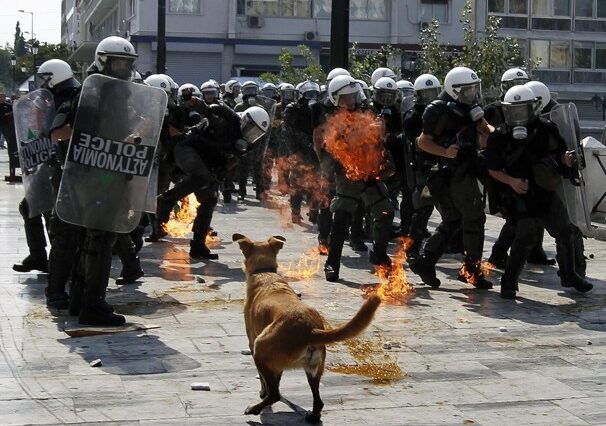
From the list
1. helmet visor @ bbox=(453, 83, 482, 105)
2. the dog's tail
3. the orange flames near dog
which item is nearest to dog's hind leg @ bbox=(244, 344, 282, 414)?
the dog's tail

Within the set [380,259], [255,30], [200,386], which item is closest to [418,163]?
[380,259]

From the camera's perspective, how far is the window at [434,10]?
5075cm

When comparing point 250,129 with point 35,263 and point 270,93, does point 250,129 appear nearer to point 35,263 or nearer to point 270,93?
point 35,263

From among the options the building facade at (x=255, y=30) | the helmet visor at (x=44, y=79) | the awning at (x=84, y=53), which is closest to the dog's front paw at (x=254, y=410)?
the helmet visor at (x=44, y=79)

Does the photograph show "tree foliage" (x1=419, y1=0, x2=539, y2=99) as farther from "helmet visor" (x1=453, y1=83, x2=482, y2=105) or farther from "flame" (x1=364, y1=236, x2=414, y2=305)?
"helmet visor" (x1=453, y1=83, x2=482, y2=105)

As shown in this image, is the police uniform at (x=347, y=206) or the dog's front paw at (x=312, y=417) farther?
the police uniform at (x=347, y=206)

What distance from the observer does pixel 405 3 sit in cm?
5041

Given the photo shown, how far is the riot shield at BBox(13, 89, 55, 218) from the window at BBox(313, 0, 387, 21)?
135ft

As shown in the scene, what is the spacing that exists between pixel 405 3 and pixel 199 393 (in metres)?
45.4

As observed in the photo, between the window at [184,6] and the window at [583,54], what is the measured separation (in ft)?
58.5

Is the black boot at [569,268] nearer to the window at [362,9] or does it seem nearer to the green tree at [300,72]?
the green tree at [300,72]

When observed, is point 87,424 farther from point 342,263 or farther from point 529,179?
point 342,263

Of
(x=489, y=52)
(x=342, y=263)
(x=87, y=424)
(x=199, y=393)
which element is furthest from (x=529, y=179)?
(x=489, y=52)

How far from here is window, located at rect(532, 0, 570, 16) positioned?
5338 cm
